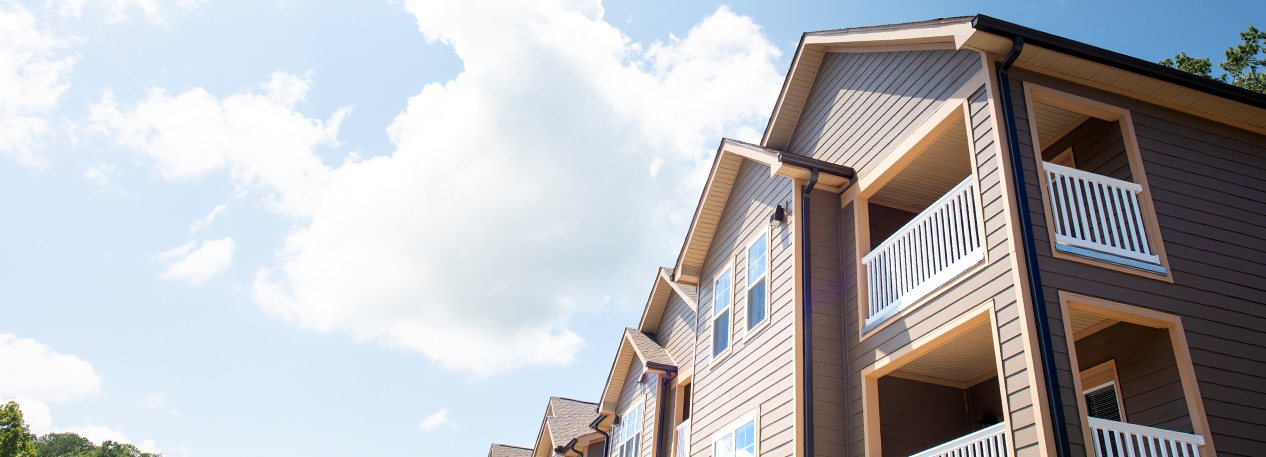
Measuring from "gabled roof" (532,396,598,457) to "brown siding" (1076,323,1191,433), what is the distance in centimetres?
1472

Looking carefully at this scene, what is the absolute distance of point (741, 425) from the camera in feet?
36.9

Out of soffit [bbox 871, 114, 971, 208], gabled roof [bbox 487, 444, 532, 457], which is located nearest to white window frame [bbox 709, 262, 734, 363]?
soffit [bbox 871, 114, 971, 208]

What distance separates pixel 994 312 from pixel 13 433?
1660 inches

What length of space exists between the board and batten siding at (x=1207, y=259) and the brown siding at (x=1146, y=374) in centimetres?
50

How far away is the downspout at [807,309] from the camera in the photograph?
9.50 metres

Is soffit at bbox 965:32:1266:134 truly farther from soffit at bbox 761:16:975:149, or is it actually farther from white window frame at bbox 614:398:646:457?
white window frame at bbox 614:398:646:457

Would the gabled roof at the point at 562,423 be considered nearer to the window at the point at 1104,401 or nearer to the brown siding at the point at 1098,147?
the window at the point at 1104,401

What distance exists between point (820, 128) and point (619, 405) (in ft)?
34.2

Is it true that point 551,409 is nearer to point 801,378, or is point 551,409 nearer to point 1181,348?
point 801,378

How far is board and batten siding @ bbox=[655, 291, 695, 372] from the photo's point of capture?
16.5 metres

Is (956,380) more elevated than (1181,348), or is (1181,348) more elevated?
(956,380)

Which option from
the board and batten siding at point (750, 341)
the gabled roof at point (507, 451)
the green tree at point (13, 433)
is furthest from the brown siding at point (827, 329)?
the green tree at point (13, 433)

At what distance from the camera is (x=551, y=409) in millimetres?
26125

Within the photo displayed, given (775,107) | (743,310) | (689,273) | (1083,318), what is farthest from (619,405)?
(1083,318)
